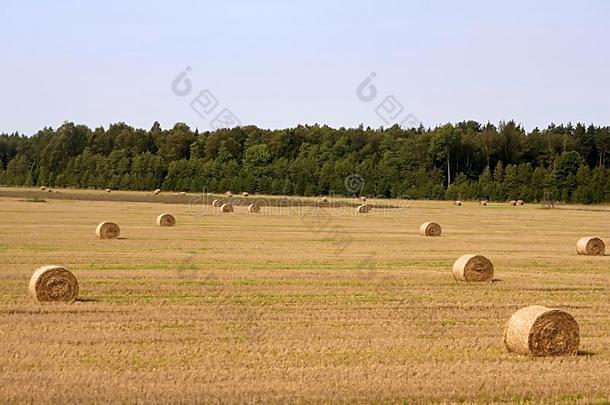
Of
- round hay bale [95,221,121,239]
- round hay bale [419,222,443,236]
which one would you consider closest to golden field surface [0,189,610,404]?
round hay bale [95,221,121,239]

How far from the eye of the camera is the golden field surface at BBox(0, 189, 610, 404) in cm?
1123

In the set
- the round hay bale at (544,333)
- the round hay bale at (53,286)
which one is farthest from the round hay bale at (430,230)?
the round hay bale at (544,333)

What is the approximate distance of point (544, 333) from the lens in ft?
42.8

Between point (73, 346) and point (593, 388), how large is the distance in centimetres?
722

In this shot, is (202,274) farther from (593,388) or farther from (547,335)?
(593,388)

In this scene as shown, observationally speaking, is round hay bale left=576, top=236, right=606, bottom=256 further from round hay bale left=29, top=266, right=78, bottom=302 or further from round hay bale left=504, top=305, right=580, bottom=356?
round hay bale left=29, top=266, right=78, bottom=302

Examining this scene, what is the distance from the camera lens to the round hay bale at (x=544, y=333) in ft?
42.7

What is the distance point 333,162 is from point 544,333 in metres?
99.6

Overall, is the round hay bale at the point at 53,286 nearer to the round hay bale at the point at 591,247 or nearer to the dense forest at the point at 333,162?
the round hay bale at the point at 591,247

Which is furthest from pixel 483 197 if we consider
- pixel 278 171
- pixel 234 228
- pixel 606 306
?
pixel 606 306

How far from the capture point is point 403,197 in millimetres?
97375

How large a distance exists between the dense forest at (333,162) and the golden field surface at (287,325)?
69.3 meters

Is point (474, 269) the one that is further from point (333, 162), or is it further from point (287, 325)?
point (333, 162)

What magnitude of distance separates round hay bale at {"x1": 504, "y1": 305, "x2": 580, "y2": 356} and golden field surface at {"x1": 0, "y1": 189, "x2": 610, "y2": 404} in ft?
0.65
